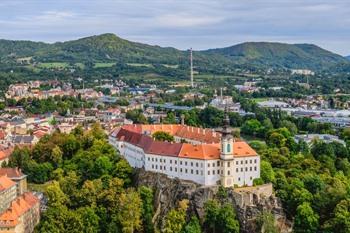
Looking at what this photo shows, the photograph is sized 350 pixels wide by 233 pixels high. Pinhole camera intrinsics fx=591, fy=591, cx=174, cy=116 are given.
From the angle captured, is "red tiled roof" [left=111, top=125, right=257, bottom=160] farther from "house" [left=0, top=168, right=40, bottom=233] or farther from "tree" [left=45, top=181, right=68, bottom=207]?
"house" [left=0, top=168, right=40, bottom=233]

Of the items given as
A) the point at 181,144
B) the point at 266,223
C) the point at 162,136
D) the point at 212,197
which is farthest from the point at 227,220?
the point at 162,136

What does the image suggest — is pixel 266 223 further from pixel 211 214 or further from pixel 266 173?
pixel 266 173

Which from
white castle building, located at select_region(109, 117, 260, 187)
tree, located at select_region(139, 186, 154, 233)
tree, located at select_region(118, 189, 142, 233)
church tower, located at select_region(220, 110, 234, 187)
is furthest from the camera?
white castle building, located at select_region(109, 117, 260, 187)

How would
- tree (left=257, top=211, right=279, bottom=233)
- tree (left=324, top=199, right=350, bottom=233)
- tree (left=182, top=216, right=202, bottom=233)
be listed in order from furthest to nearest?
tree (left=182, top=216, right=202, bottom=233) → tree (left=257, top=211, right=279, bottom=233) → tree (left=324, top=199, right=350, bottom=233)

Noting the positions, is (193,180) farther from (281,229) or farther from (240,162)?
(281,229)

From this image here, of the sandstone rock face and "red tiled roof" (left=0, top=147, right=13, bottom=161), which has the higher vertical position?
"red tiled roof" (left=0, top=147, right=13, bottom=161)

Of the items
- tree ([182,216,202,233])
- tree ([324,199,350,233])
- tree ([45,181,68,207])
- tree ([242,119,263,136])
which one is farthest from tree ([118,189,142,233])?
tree ([242,119,263,136])

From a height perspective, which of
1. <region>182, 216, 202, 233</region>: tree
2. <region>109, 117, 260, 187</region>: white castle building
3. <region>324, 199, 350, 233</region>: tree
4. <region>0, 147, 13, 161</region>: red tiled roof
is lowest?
<region>182, 216, 202, 233</region>: tree

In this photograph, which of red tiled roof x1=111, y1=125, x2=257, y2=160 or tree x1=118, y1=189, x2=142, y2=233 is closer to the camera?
tree x1=118, y1=189, x2=142, y2=233
